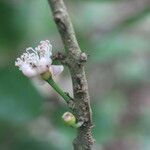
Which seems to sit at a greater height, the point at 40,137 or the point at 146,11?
the point at 146,11

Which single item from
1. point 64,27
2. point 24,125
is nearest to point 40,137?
point 24,125

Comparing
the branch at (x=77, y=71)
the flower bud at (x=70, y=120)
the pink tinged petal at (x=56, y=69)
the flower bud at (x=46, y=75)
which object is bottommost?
the flower bud at (x=70, y=120)

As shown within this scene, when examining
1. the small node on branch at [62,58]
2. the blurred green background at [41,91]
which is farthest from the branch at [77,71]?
the blurred green background at [41,91]

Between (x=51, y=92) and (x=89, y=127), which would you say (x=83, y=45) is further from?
(x=89, y=127)

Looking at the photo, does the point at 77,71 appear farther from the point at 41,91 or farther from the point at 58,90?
the point at 41,91

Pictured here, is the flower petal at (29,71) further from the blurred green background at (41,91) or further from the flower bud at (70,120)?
the blurred green background at (41,91)

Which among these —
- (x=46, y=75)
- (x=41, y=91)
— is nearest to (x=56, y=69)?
(x=46, y=75)

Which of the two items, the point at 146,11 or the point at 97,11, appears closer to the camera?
the point at 146,11
